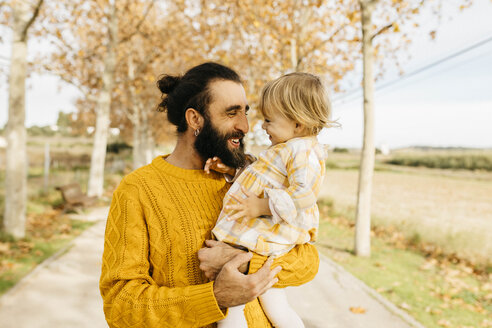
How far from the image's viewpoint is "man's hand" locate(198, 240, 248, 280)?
1.81m

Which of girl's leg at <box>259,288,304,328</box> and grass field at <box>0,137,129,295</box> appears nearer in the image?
girl's leg at <box>259,288,304,328</box>

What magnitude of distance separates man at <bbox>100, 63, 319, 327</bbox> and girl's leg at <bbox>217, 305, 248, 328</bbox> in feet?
0.36

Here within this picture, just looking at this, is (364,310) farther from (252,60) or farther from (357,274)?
(252,60)

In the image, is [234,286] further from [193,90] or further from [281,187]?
[193,90]

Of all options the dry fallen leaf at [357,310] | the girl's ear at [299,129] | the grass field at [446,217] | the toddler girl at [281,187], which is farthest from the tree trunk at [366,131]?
the girl's ear at [299,129]

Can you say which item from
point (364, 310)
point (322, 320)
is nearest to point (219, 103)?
point (322, 320)

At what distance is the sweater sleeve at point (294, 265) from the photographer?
1876 mm

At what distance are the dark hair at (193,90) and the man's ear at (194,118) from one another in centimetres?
3

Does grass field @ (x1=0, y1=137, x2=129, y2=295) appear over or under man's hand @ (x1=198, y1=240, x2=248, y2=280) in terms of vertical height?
under

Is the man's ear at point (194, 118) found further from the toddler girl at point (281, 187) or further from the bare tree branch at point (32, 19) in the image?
the bare tree branch at point (32, 19)

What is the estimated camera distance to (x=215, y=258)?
182 cm

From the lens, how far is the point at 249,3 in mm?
12055

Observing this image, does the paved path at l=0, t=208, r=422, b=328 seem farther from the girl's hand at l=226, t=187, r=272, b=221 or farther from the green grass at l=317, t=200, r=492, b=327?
the girl's hand at l=226, t=187, r=272, b=221

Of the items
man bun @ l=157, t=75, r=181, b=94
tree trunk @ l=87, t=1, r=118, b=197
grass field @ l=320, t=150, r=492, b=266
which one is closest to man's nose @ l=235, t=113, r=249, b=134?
man bun @ l=157, t=75, r=181, b=94
